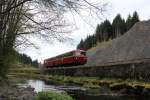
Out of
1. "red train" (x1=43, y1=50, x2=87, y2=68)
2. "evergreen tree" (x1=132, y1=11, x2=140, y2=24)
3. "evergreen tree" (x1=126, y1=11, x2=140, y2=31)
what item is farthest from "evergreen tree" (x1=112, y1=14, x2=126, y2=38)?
"red train" (x1=43, y1=50, x2=87, y2=68)

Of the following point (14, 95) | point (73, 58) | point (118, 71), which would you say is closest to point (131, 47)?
point (73, 58)

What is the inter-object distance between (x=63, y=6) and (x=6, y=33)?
28.2 feet

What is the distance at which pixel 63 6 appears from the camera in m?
10.8

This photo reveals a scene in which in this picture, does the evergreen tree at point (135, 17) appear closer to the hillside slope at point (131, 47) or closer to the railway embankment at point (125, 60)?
the railway embankment at point (125, 60)

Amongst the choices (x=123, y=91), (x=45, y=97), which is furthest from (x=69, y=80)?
(x=45, y=97)

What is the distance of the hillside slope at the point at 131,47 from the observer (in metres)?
56.0

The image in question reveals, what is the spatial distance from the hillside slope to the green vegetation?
16.9m

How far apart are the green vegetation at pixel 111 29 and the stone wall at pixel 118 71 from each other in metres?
42.7

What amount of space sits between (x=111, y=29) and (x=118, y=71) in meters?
71.0

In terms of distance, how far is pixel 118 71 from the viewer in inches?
1539

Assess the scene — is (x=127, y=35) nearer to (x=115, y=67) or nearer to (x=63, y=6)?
(x=115, y=67)

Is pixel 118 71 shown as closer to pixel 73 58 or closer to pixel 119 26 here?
pixel 73 58

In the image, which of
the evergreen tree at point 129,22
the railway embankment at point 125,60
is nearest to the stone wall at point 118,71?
the railway embankment at point 125,60

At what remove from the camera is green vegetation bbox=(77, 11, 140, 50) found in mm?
96625
